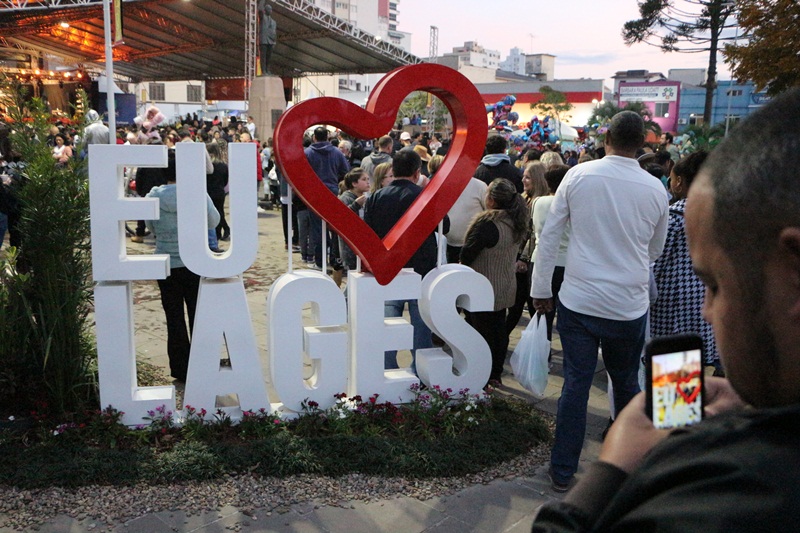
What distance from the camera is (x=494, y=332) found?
562 centimetres

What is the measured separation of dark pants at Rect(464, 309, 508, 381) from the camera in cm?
559

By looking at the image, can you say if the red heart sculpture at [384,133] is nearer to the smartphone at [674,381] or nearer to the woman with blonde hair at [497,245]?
the woman with blonde hair at [497,245]

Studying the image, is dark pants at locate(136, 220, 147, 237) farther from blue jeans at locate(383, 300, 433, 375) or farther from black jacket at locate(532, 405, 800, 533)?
black jacket at locate(532, 405, 800, 533)

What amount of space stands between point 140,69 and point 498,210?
155 feet

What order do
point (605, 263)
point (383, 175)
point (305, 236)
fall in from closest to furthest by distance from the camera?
point (605, 263) < point (383, 175) < point (305, 236)

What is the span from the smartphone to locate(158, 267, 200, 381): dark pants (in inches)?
190

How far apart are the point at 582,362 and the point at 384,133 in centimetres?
207

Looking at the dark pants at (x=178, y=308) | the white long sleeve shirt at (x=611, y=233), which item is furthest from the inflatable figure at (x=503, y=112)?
the white long sleeve shirt at (x=611, y=233)

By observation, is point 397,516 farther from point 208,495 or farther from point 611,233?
point 611,233

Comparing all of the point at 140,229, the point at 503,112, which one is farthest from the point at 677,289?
the point at 503,112

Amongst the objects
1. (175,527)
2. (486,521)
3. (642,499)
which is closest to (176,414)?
(175,527)

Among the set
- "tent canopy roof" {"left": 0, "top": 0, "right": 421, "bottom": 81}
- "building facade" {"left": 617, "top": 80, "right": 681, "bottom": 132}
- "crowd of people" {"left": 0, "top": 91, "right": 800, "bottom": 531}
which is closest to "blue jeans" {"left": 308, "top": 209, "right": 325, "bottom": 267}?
"crowd of people" {"left": 0, "top": 91, "right": 800, "bottom": 531}

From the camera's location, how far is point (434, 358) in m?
4.98

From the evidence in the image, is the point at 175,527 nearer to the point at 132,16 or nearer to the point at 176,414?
the point at 176,414
